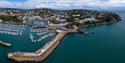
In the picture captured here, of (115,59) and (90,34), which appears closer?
(115,59)

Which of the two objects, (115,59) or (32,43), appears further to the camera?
(32,43)

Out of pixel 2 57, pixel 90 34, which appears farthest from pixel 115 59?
pixel 90 34

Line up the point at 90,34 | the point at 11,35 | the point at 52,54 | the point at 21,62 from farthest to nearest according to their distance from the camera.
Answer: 1. the point at 90,34
2. the point at 11,35
3. the point at 52,54
4. the point at 21,62

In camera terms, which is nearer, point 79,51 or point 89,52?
point 89,52

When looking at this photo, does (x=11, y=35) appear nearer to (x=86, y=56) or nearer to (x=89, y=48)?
(x=89, y=48)

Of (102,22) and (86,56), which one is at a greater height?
(86,56)

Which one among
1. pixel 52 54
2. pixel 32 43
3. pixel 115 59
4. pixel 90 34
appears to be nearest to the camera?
pixel 115 59

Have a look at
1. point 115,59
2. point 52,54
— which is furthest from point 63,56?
point 115,59

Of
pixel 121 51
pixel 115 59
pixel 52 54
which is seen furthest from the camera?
pixel 121 51

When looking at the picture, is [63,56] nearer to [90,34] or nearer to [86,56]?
[86,56]
